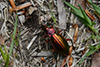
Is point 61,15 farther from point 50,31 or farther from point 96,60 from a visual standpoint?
point 96,60

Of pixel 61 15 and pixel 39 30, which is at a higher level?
pixel 61 15

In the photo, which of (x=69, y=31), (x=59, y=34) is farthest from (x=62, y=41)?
(x=69, y=31)

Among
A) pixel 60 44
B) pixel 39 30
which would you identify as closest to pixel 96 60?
pixel 60 44

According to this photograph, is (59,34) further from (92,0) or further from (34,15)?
(92,0)

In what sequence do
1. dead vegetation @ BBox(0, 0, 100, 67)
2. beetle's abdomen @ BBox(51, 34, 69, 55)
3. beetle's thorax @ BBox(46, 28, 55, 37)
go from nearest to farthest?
beetle's abdomen @ BBox(51, 34, 69, 55) → dead vegetation @ BBox(0, 0, 100, 67) → beetle's thorax @ BBox(46, 28, 55, 37)

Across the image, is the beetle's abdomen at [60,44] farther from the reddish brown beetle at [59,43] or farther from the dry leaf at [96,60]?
the dry leaf at [96,60]

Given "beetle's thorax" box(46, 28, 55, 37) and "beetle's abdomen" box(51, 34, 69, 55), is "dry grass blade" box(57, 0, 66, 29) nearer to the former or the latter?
"beetle's thorax" box(46, 28, 55, 37)

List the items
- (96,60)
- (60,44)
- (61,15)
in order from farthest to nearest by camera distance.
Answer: (61,15)
(96,60)
(60,44)

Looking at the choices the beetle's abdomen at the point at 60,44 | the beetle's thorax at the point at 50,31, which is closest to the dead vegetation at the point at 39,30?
the beetle's thorax at the point at 50,31

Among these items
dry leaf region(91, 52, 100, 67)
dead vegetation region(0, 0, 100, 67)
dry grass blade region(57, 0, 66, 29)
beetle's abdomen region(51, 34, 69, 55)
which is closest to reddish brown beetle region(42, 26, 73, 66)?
beetle's abdomen region(51, 34, 69, 55)
